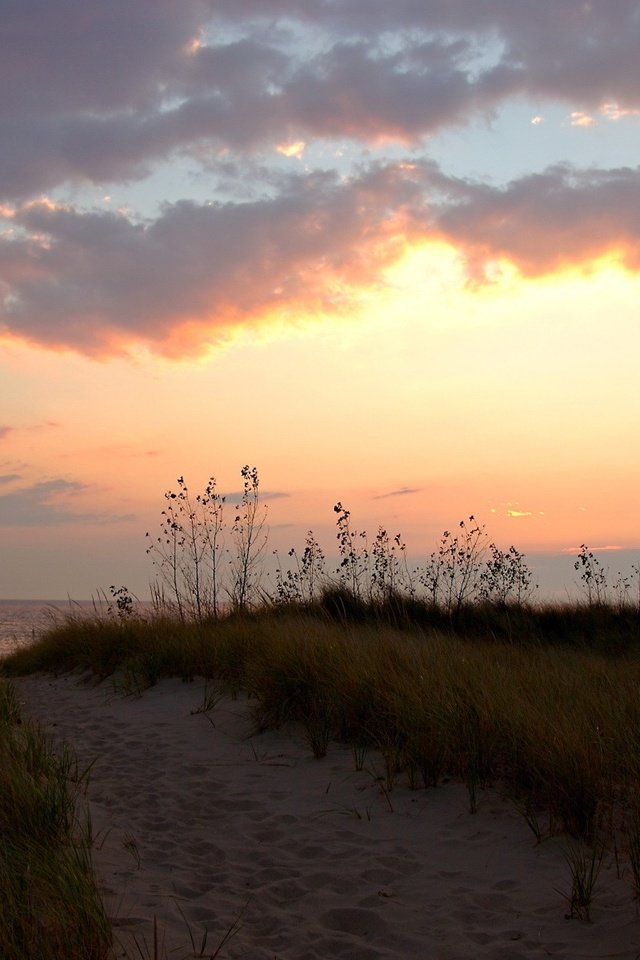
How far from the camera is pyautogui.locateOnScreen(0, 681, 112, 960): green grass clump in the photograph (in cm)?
292

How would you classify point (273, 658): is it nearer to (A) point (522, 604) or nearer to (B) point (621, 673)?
(B) point (621, 673)

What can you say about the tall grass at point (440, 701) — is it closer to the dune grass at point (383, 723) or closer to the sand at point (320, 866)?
the dune grass at point (383, 723)

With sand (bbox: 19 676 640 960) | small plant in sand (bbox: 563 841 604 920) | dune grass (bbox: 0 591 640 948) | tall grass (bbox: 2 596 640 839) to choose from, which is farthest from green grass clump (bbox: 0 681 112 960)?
tall grass (bbox: 2 596 640 839)

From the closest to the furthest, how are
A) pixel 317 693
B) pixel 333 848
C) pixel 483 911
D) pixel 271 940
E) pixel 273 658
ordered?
1. pixel 271 940
2. pixel 483 911
3. pixel 333 848
4. pixel 317 693
5. pixel 273 658

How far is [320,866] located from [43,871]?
5.27ft

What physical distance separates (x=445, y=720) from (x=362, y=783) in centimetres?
75

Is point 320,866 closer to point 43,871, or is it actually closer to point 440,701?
point 43,871

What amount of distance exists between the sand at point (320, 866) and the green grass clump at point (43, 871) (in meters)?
0.23

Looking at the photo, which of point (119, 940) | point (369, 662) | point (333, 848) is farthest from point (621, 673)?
point (119, 940)

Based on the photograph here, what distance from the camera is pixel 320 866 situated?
4.41 meters

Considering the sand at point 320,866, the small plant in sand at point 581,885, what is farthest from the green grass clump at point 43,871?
the small plant in sand at point 581,885

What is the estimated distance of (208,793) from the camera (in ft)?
18.9

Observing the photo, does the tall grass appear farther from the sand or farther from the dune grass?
the sand

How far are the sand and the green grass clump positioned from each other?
234 millimetres
